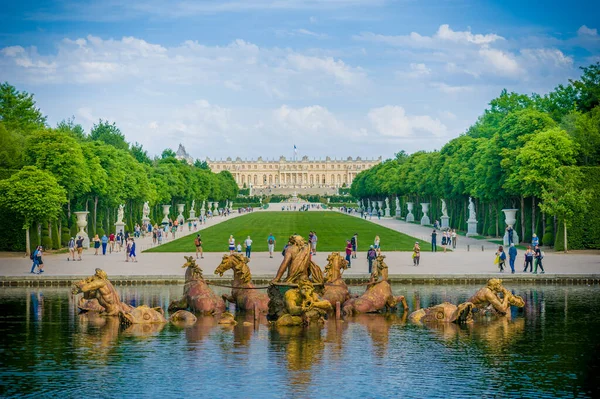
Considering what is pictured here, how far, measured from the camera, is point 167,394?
56.2ft

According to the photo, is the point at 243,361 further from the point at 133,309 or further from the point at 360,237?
the point at 360,237

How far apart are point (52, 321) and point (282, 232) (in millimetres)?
46889

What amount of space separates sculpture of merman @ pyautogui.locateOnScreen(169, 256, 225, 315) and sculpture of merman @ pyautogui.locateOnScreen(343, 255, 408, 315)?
3.61 meters

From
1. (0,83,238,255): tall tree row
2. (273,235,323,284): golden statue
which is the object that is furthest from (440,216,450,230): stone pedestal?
(273,235,323,284): golden statue

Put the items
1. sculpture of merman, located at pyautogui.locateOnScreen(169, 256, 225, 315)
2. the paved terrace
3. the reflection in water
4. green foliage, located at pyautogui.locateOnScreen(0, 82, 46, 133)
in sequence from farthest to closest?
green foliage, located at pyautogui.locateOnScreen(0, 82, 46, 133)
the paved terrace
sculpture of merman, located at pyautogui.locateOnScreen(169, 256, 225, 315)
the reflection in water

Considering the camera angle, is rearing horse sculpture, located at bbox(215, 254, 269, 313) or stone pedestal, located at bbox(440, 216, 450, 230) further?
stone pedestal, located at bbox(440, 216, 450, 230)

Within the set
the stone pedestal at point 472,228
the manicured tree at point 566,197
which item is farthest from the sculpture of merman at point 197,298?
the stone pedestal at point 472,228

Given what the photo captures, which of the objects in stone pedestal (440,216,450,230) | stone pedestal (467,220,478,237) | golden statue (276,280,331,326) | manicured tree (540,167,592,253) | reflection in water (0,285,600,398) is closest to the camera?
reflection in water (0,285,600,398)

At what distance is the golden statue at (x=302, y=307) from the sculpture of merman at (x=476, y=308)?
2744mm

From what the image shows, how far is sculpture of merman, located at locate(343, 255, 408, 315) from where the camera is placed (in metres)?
26.3

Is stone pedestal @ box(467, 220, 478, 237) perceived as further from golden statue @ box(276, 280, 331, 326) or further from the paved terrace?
golden statue @ box(276, 280, 331, 326)

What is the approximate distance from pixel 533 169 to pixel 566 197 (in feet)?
15.0

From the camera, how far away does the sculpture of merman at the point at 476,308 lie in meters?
25.0

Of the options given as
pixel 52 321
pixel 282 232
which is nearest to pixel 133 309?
pixel 52 321
